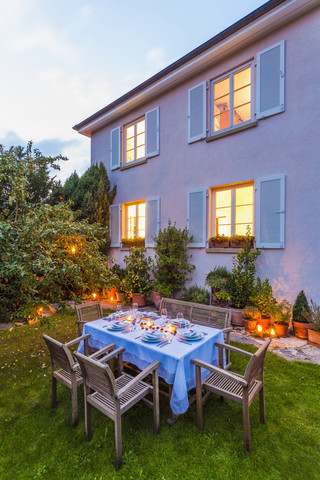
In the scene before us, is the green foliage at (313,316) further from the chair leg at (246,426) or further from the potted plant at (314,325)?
the chair leg at (246,426)

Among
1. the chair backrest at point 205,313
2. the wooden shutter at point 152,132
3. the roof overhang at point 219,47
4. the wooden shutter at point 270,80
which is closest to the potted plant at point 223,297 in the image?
the chair backrest at point 205,313

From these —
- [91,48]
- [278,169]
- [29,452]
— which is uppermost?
[91,48]

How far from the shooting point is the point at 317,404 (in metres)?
2.53

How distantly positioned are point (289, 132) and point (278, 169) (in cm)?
73

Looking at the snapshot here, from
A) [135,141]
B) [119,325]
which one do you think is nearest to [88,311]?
[119,325]

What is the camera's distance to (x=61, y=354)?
7.46 feet

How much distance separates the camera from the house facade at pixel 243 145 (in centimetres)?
459

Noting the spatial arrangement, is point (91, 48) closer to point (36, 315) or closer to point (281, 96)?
point (281, 96)

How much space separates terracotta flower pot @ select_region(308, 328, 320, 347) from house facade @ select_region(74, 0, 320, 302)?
724mm

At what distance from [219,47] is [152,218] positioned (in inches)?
173

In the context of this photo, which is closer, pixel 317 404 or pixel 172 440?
pixel 172 440

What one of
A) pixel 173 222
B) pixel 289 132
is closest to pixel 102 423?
pixel 173 222

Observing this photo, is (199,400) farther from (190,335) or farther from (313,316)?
(313,316)

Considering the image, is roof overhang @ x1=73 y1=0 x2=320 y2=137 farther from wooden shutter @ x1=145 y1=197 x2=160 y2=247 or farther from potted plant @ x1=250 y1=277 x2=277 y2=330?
potted plant @ x1=250 y1=277 x2=277 y2=330
